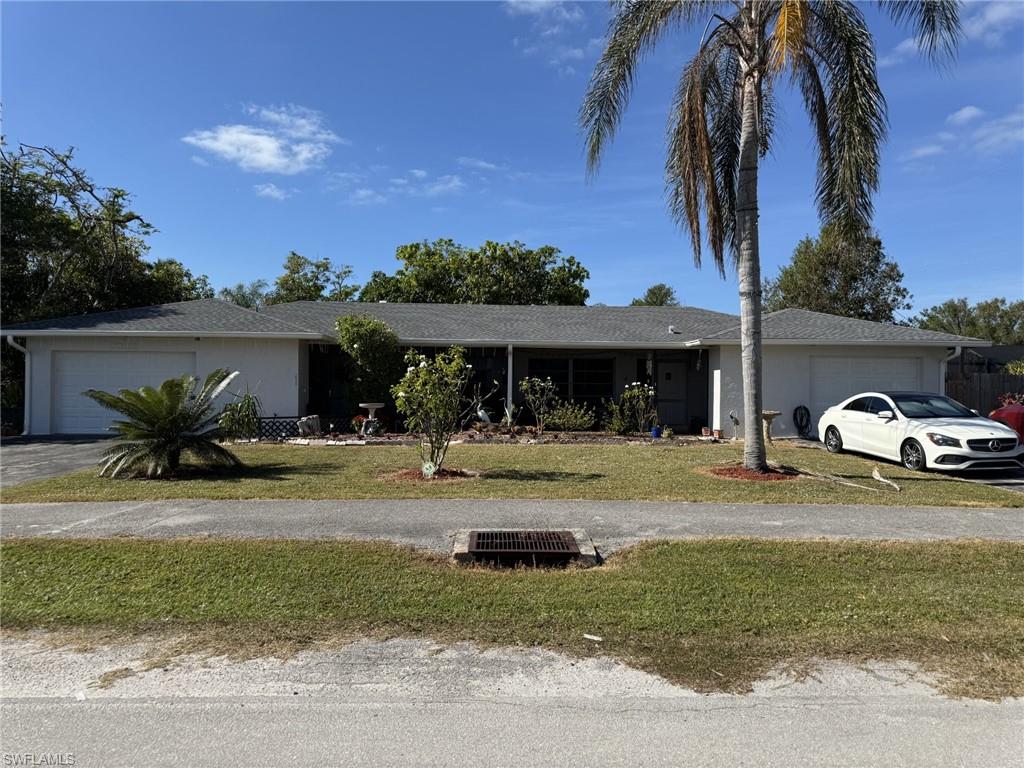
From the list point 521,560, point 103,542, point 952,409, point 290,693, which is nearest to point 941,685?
point 521,560

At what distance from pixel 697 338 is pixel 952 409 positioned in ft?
21.9

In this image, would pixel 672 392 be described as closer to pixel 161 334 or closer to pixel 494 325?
pixel 494 325

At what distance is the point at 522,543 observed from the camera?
6.20 metres

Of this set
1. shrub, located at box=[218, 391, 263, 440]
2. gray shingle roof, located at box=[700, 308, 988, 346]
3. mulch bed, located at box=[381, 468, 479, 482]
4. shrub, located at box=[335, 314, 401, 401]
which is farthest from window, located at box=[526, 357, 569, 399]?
mulch bed, located at box=[381, 468, 479, 482]

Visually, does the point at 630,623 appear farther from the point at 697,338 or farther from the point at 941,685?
the point at 697,338

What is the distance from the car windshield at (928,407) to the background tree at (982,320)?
4236cm

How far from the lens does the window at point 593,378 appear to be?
20.6 m

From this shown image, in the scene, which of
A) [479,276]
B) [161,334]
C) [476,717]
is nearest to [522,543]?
[476,717]

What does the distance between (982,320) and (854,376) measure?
4455cm

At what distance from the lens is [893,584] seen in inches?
209

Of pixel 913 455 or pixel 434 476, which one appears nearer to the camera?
pixel 434 476

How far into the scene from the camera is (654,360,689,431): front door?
20312 millimetres

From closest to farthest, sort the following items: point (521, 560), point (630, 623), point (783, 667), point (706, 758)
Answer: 1. point (706, 758)
2. point (783, 667)
3. point (630, 623)
4. point (521, 560)

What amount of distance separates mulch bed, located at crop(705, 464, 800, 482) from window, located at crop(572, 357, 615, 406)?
31.0 feet
